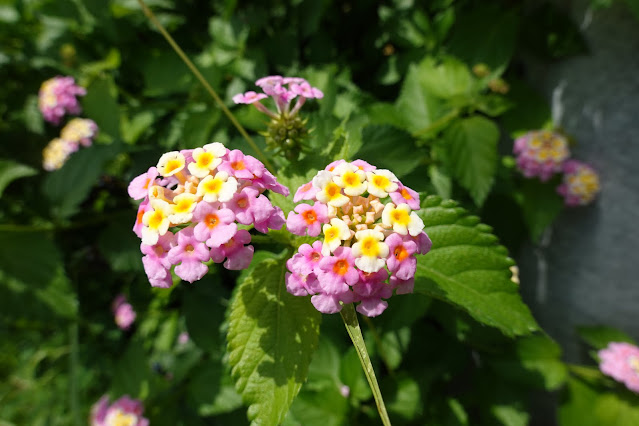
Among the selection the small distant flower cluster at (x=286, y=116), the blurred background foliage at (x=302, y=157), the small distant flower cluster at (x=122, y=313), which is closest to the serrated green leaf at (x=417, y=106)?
the blurred background foliage at (x=302, y=157)

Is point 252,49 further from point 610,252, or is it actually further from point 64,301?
point 610,252

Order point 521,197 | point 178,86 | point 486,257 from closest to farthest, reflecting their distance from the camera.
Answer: point 486,257, point 178,86, point 521,197

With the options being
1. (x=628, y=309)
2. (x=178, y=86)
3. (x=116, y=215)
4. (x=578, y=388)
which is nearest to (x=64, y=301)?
(x=116, y=215)

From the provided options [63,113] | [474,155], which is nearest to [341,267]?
[474,155]

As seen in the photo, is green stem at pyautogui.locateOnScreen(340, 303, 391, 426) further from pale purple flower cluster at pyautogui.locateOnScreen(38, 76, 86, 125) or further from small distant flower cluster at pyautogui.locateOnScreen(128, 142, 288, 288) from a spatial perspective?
pale purple flower cluster at pyautogui.locateOnScreen(38, 76, 86, 125)

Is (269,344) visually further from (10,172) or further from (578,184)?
(578,184)

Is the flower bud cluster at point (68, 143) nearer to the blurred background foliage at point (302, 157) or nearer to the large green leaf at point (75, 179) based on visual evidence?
the blurred background foliage at point (302, 157)
